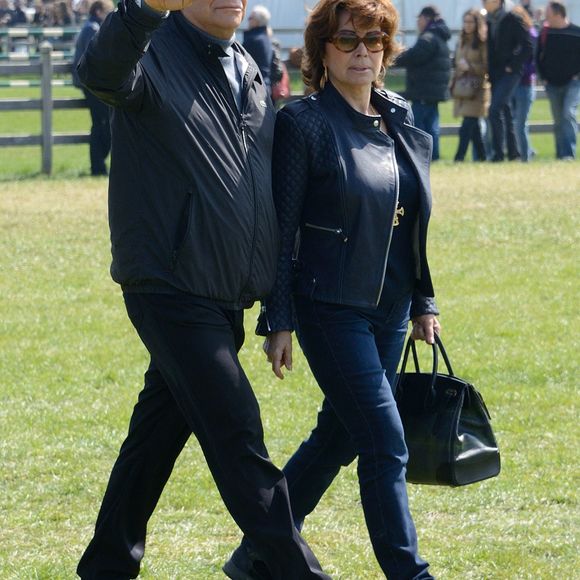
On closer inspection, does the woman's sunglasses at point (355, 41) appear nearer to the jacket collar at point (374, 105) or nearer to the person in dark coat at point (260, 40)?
the jacket collar at point (374, 105)

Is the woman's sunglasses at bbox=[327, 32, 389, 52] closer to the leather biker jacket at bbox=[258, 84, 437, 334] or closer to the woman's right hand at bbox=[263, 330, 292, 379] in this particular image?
the leather biker jacket at bbox=[258, 84, 437, 334]

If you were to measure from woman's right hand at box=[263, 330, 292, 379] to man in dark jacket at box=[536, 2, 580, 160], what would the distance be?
14.3 m

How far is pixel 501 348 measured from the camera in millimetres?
7906

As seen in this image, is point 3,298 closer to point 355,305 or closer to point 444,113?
point 355,305

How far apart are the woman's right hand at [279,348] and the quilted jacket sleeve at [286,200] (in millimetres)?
24

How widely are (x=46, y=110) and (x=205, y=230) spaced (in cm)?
1390

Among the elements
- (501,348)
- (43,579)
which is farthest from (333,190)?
(501,348)

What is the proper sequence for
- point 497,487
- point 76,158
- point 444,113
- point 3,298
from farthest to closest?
point 444,113 < point 76,158 < point 3,298 < point 497,487

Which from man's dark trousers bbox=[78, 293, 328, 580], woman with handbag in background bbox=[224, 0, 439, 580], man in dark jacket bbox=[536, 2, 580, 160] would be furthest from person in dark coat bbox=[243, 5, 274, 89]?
man's dark trousers bbox=[78, 293, 328, 580]

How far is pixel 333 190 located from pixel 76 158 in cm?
1564

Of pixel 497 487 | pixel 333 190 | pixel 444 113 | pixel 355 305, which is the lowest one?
pixel 444 113

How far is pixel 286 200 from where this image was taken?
4047 millimetres

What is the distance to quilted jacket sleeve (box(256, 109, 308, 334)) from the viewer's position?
13.3 feet

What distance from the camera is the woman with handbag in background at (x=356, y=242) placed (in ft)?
13.3
